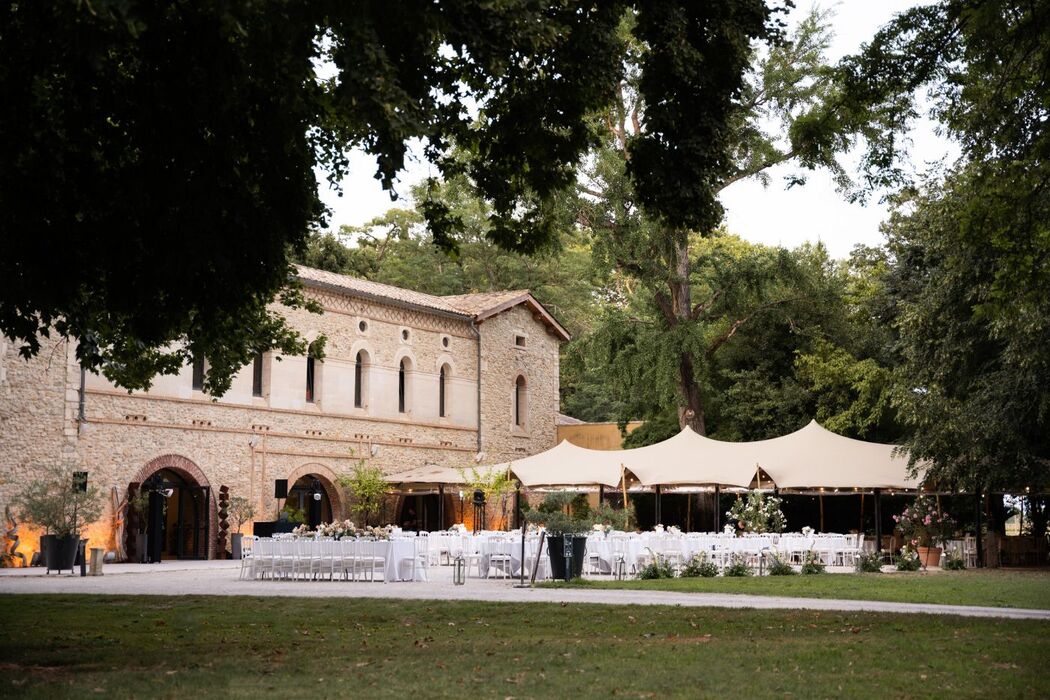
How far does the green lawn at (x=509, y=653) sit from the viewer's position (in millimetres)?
7797

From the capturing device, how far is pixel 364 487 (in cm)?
3222

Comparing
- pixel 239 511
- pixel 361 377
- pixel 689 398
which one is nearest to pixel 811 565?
pixel 689 398

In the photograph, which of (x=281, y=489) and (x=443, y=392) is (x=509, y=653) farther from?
(x=443, y=392)

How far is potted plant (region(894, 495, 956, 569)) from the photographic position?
2542cm

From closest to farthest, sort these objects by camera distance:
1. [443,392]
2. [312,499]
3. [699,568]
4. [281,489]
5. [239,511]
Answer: [699,568]
[239,511]
[281,489]
[312,499]
[443,392]

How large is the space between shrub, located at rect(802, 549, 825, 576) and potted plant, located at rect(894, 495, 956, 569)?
3975mm

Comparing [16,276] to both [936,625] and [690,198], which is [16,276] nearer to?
[690,198]

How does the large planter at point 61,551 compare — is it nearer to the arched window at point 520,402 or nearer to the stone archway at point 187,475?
the stone archway at point 187,475

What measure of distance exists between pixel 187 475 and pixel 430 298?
414 inches

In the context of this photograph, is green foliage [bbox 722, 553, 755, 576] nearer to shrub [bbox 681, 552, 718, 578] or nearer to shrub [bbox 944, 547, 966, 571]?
shrub [bbox 681, 552, 718, 578]

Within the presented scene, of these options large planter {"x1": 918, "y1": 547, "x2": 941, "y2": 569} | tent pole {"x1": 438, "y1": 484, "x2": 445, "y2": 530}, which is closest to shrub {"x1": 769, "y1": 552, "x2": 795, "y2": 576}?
large planter {"x1": 918, "y1": 547, "x2": 941, "y2": 569}

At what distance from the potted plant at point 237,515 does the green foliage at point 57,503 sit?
3.45 m

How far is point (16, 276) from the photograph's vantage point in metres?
10.2

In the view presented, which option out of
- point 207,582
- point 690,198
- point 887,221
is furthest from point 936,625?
point 887,221
